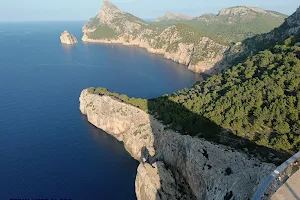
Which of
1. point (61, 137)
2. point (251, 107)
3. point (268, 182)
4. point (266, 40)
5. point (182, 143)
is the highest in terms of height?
point (266, 40)

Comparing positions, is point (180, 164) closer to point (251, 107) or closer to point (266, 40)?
point (251, 107)

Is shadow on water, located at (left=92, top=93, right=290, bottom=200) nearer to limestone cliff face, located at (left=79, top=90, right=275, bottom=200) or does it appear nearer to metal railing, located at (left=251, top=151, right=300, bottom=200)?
limestone cliff face, located at (left=79, top=90, right=275, bottom=200)

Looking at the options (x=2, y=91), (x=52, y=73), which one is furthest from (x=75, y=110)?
(x=52, y=73)

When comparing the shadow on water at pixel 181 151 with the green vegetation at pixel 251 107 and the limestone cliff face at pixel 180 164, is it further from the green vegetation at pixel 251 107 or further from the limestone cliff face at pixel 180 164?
the green vegetation at pixel 251 107

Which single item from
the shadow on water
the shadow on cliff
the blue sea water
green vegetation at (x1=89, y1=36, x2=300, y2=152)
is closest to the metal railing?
the shadow on water

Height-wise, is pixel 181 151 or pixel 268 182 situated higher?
pixel 268 182

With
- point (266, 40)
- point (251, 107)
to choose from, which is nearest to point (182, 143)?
point (251, 107)
